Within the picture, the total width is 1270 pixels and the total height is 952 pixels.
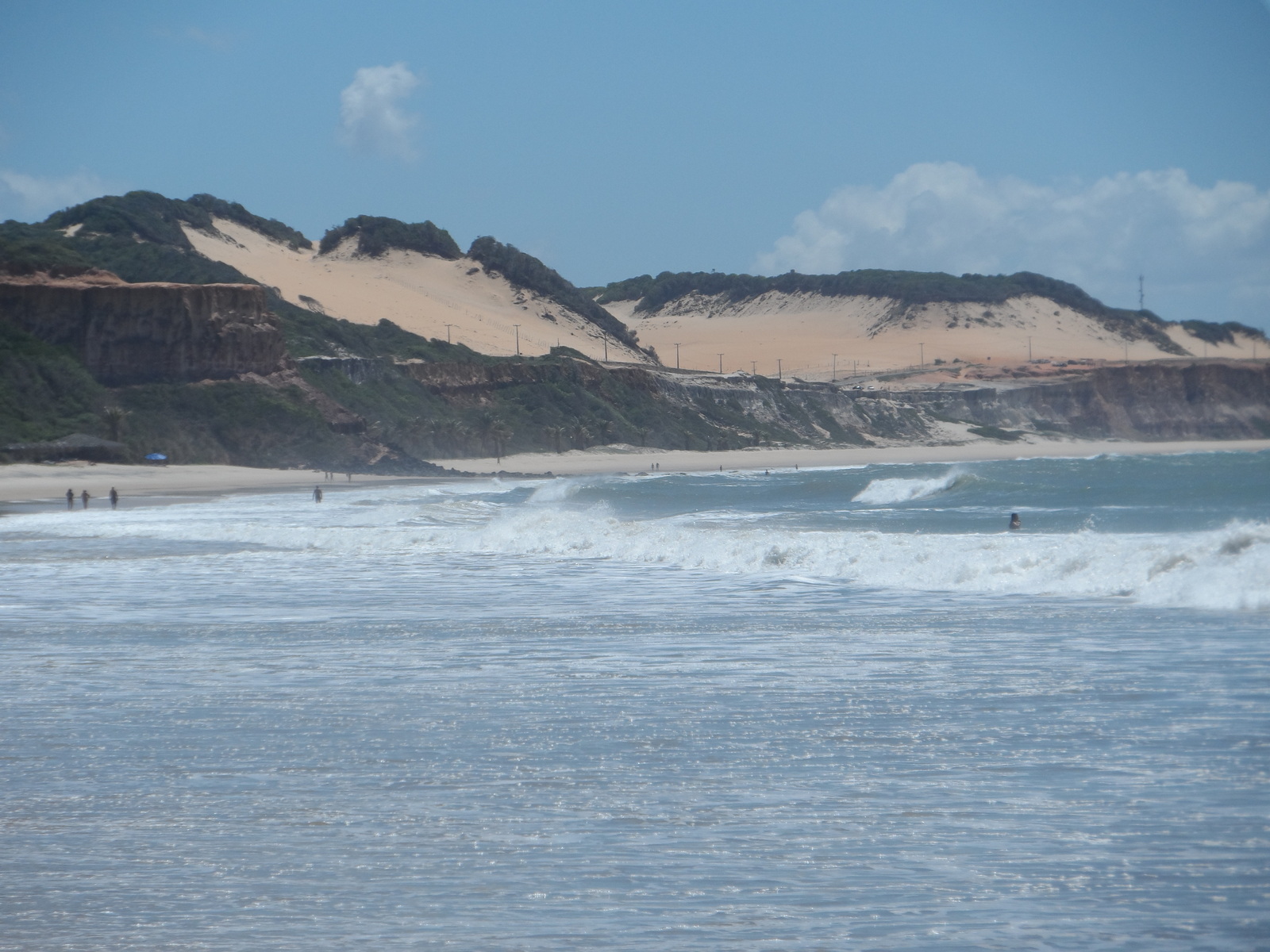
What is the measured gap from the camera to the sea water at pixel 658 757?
5.36m

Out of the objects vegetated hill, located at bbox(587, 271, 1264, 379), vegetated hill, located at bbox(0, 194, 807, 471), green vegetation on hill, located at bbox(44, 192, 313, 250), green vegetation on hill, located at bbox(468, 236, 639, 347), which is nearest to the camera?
vegetated hill, located at bbox(0, 194, 807, 471)

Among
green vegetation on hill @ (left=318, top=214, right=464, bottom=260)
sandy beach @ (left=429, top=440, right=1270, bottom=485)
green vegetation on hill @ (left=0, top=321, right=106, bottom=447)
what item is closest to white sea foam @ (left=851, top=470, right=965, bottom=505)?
sandy beach @ (left=429, top=440, right=1270, bottom=485)

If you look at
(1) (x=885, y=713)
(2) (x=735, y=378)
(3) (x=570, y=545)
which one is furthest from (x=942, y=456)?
→ (1) (x=885, y=713)

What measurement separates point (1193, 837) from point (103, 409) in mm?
58675

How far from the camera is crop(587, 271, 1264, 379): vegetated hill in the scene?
167625mm

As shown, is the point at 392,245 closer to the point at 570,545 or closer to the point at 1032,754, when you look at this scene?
the point at 570,545

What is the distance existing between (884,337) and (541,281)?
6590cm

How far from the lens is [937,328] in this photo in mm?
179125

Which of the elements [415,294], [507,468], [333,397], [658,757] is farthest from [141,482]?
[415,294]

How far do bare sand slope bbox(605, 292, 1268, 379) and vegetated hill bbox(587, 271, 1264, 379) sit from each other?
0.20 meters

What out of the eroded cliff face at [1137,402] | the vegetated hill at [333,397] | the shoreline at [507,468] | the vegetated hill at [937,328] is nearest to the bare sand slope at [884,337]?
the vegetated hill at [937,328]

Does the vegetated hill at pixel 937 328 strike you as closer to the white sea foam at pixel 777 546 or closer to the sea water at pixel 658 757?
the white sea foam at pixel 777 546

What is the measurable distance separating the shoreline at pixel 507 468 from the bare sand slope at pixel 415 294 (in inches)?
1363

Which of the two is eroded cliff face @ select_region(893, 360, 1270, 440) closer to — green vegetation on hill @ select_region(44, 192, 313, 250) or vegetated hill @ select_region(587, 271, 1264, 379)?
vegetated hill @ select_region(587, 271, 1264, 379)
